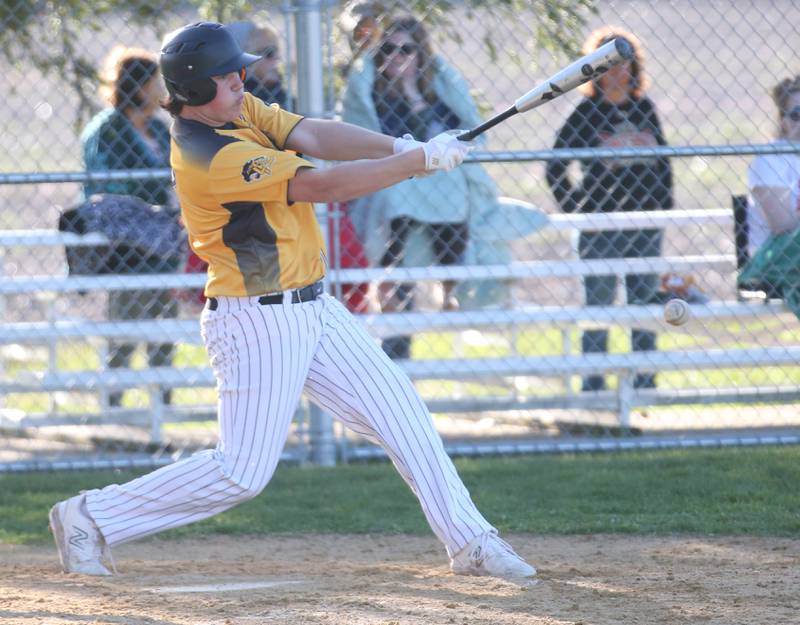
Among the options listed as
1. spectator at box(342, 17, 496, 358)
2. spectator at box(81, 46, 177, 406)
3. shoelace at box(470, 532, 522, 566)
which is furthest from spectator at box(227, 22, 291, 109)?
shoelace at box(470, 532, 522, 566)

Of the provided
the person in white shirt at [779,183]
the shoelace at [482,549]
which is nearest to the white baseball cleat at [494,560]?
the shoelace at [482,549]

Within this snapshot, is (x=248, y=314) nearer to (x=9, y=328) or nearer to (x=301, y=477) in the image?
(x=301, y=477)

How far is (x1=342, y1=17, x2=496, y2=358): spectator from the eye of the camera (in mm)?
5840

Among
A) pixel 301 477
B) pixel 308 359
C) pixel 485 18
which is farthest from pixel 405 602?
pixel 485 18

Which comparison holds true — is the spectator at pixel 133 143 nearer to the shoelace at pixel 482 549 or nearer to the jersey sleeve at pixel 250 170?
the jersey sleeve at pixel 250 170

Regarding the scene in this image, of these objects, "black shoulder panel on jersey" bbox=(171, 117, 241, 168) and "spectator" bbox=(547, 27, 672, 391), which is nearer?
"black shoulder panel on jersey" bbox=(171, 117, 241, 168)

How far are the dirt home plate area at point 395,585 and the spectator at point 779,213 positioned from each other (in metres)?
1.62

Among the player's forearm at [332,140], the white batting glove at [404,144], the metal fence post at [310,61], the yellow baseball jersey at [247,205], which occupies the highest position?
the metal fence post at [310,61]

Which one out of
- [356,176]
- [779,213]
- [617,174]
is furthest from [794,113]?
[356,176]

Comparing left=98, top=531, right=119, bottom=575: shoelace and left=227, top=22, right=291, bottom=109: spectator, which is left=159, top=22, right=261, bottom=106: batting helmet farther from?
left=227, top=22, right=291, bottom=109: spectator

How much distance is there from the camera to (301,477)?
5.52m

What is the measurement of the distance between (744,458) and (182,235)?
271 centimetres

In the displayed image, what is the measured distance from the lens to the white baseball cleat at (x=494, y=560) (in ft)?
12.5

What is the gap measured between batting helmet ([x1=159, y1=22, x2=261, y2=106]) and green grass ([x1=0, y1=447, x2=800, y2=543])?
192 centimetres
